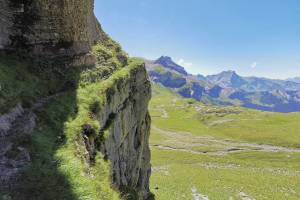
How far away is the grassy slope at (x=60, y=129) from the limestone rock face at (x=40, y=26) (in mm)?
1935

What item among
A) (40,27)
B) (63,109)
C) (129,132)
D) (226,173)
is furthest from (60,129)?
(226,173)

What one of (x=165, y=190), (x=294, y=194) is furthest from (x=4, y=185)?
(x=294, y=194)

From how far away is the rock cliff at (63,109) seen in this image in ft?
50.4

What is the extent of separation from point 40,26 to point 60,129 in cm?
1123

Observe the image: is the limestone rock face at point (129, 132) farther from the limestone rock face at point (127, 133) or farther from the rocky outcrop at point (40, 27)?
the rocky outcrop at point (40, 27)

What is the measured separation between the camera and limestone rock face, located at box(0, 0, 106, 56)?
2652 centimetres

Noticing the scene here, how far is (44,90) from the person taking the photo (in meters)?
24.8

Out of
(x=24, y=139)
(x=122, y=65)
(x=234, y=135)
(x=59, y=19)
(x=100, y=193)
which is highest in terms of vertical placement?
(x=59, y=19)

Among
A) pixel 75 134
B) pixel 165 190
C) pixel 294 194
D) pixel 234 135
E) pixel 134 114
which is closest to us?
pixel 75 134

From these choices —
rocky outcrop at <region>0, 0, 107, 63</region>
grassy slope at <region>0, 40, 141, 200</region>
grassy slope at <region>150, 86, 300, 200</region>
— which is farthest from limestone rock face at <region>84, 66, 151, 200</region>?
grassy slope at <region>150, 86, 300, 200</region>

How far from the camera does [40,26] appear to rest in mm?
27672

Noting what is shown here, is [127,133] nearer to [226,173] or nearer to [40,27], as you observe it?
[40,27]

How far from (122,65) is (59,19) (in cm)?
1459

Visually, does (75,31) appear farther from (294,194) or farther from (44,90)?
(294,194)
